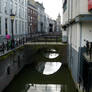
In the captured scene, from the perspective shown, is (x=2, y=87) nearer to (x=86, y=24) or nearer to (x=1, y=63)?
(x=1, y=63)

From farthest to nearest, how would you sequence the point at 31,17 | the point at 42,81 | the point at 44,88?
the point at 31,17 → the point at 42,81 → the point at 44,88

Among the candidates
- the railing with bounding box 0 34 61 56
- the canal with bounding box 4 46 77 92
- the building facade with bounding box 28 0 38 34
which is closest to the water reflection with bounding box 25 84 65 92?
the canal with bounding box 4 46 77 92

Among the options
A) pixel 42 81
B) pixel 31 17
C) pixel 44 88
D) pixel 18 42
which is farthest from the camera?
pixel 31 17

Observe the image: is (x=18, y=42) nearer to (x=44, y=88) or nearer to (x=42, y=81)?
(x=42, y=81)

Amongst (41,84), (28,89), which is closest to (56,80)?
(41,84)

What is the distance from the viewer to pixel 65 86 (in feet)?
62.0

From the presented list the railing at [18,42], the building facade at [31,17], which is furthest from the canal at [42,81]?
the building facade at [31,17]

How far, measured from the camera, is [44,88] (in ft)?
60.8

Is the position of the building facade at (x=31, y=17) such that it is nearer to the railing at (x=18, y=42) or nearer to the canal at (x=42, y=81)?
the railing at (x=18, y=42)

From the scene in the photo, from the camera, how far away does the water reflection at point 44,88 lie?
17.9m

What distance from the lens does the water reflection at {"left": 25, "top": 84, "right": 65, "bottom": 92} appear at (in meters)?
17.9

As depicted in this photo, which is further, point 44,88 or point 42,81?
point 42,81

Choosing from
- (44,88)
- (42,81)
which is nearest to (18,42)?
(42,81)

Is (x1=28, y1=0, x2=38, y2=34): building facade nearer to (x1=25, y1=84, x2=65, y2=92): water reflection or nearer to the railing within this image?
the railing
